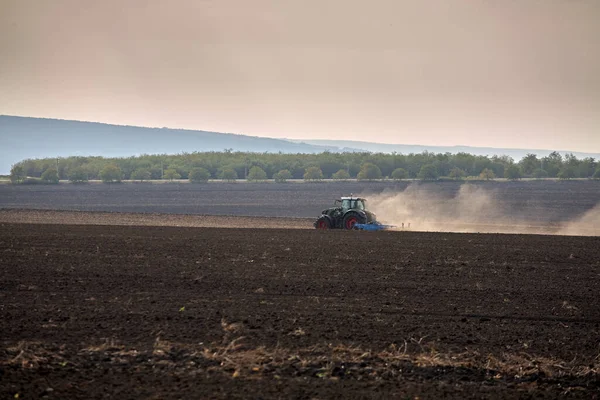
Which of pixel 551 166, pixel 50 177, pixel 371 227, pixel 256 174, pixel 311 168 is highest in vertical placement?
pixel 551 166

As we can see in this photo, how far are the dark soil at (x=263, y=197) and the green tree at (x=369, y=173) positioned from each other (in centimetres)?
677

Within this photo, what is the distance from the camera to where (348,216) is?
128 feet

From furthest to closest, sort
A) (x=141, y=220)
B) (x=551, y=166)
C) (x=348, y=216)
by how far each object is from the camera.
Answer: (x=551, y=166) < (x=141, y=220) < (x=348, y=216)

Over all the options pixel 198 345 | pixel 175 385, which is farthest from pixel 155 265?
pixel 175 385

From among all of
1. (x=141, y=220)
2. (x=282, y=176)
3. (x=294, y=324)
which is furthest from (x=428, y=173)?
(x=294, y=324)

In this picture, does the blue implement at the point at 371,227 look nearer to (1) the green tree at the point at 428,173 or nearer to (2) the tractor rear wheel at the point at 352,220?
(2) the tractor rear wheel at the point at 352,220

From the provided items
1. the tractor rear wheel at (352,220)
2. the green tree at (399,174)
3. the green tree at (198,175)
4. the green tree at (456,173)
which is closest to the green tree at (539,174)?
the green tree at (456,173)

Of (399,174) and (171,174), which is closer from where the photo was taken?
(399,174)

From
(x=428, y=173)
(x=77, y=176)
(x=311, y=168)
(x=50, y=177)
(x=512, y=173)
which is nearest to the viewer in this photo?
(x=50, y=177)

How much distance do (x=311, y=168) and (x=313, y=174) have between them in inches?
49.7

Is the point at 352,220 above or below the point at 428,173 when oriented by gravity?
below

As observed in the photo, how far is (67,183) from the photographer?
99.1 meters

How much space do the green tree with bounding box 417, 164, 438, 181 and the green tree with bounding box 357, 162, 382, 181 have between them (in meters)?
6.18

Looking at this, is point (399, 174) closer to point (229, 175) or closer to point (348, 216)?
point (229, 175)
